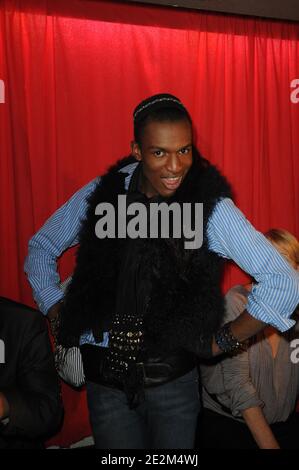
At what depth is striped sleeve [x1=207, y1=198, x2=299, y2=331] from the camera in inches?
48.4

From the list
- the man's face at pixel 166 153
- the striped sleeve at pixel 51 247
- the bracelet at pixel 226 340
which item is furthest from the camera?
the striped sleeve at pixel 51 247

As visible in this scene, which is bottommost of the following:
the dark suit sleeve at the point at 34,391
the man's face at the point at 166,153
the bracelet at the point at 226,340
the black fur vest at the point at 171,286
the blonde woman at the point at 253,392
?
the blonde woman at the point at 253,392

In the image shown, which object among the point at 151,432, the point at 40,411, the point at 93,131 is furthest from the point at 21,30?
the point at 151,432

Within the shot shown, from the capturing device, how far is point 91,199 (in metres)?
1.45

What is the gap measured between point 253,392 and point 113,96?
4.55 feet

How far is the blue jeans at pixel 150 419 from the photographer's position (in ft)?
4.21

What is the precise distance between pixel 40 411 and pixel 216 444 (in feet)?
2.49

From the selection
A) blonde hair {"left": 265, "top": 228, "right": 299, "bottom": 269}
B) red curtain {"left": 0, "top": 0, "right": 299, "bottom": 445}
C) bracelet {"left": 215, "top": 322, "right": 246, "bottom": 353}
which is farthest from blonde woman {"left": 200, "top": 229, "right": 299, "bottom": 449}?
red curtain {"left": 0, "top": 0, "right": 299, "bottom": 445}

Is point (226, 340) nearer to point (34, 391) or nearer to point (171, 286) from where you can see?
point (171, 286)

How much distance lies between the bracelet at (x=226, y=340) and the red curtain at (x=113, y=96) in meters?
0.97

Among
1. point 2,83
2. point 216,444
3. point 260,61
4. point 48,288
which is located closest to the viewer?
point 48,288

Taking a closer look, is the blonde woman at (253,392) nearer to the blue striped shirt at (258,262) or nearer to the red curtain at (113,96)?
the blue striped shirt at (258,262)

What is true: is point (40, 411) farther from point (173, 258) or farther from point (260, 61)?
point (260, 61)

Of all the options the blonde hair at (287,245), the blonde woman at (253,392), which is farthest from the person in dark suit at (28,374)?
the blonde hair at (287,245)
